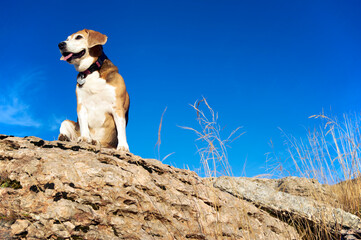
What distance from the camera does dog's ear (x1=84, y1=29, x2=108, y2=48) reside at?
520cm

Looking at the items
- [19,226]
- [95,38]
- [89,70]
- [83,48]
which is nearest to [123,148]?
[89,70]

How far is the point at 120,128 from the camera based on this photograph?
196 inches

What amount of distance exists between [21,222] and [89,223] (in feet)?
1.80

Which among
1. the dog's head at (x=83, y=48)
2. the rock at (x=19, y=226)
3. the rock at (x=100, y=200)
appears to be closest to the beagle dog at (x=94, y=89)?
the dog's head at (x=83, y=48)

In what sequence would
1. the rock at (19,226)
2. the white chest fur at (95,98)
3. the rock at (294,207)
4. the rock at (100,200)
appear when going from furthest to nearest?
1. the white chest fur at (95,98)
2. the rock at (294,207)
3. the rock at (100,200)
4. the rock at (19,226)

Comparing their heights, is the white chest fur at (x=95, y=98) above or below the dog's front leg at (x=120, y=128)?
above

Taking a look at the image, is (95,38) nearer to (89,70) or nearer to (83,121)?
(89,70)

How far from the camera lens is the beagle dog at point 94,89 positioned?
5098 millimetres

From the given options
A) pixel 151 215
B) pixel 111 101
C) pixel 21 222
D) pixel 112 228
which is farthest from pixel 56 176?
pixel 111 101

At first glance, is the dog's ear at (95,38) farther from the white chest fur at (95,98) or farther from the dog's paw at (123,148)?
the dog's paw at (123,148)

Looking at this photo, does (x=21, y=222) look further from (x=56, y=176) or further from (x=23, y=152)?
(x=23, y=152)

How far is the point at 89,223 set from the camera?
8.20 feet

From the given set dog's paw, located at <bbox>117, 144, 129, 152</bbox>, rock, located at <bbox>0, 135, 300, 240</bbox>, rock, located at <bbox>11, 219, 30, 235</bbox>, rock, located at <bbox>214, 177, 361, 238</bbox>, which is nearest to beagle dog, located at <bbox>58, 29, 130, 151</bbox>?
dog's paw, located at <bbox>117, 144, 129, 152</bbox>

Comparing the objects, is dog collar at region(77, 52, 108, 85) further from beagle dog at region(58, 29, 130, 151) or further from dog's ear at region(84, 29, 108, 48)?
dog's ear at region(84, 29, 108, 48)
